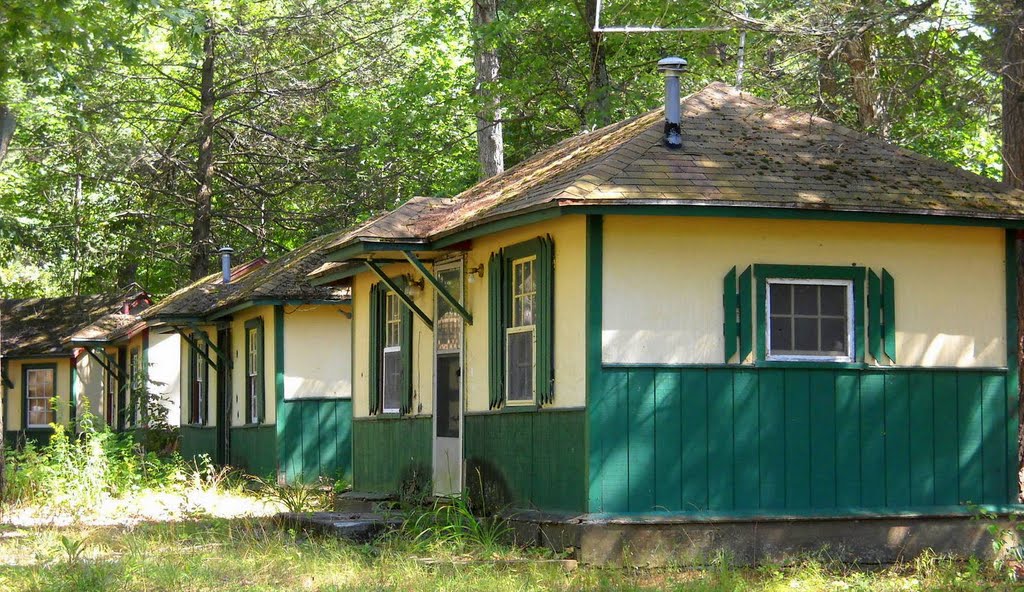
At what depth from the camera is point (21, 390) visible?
35.2 meters

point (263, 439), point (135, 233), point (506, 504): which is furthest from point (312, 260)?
point (135, 233)

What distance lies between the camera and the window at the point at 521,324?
1179 cm

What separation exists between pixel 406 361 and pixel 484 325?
2.29 m

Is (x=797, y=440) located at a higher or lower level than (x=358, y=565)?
higher

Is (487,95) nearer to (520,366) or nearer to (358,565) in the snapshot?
(520,366)

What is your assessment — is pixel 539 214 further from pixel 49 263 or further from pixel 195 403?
pixel 49 263

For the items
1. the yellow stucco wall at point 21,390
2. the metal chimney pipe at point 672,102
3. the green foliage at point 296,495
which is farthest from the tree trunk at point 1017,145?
the yellow stucco wall at point 21,390

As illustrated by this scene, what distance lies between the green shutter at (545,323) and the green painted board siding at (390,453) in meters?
3.05

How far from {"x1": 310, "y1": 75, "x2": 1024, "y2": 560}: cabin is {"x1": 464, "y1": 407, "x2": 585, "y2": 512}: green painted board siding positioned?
3cm

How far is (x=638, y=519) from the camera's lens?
Result: 1088 cm

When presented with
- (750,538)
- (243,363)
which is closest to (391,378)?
(750,538)

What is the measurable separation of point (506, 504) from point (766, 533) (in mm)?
2498

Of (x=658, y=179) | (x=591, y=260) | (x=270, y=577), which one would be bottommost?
(x=270, y=577)

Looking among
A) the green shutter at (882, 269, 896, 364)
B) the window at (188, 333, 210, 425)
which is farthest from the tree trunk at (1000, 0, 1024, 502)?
the window at (188, 333, 210, 425)
